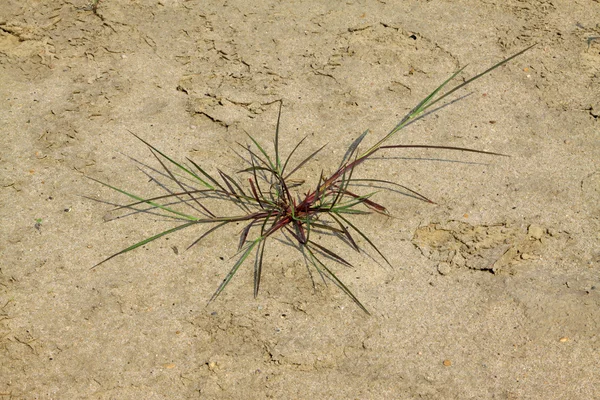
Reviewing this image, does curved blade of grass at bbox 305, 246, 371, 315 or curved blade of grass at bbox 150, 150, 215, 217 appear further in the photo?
curved blade of grass at bbox 150, 150, 215, 217

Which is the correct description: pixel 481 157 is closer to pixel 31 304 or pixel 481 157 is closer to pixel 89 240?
pixel 89 240

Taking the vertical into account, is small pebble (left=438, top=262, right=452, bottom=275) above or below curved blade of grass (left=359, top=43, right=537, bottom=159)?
below

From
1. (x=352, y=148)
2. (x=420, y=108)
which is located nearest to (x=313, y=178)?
(x=352, y=148)

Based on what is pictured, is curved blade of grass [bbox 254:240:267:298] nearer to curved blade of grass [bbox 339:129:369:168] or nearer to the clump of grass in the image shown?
the clump of grass

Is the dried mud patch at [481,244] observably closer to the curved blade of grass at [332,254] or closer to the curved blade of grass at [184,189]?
the curved blade of grass at [332,254]

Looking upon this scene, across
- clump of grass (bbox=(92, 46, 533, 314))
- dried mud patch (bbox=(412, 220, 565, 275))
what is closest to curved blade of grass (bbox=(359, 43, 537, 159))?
clump of grass (bbox=(92, 46, 533, 314))

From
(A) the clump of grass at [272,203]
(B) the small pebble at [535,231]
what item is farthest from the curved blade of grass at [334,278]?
(B) the small pebble at [535,231]

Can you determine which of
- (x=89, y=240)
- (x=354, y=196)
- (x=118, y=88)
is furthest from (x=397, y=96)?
(x=89, y=240)

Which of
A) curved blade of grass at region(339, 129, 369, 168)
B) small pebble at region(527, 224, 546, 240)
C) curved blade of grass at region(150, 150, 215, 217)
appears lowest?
curved blade of grass at region(150, 150, 215, 217)
